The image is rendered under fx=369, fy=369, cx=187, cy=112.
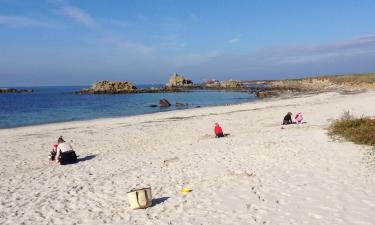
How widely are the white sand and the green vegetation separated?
538 mm

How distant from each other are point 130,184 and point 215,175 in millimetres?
2527

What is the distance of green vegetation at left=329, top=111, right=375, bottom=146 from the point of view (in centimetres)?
1430

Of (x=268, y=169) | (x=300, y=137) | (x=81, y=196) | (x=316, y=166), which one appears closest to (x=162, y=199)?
(x=81, y=196)

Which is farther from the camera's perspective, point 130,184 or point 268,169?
point 268,169

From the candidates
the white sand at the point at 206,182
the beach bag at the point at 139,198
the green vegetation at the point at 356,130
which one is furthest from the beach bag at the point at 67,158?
the green vegetation at the point at 356,130

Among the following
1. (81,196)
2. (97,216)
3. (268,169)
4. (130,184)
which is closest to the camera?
(97,216)

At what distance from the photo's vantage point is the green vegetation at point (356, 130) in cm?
1430

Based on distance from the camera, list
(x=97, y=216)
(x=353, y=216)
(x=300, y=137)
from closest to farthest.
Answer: (x=353, y=216), (x=97, y=216), (x=300, y=137)

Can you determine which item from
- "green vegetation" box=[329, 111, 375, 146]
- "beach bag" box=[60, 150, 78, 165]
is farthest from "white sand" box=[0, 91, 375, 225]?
"green vegetation" box=[329, 111, 375, 146]

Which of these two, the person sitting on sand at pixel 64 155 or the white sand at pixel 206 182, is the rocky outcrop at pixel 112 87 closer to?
the white sand at pixel 206 182

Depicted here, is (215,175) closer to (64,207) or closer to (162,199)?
(162,199)

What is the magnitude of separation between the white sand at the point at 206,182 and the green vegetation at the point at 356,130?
0.54 meters

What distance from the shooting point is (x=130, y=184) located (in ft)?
35.0

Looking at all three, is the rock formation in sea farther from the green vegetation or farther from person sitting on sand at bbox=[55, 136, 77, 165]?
person sitting on sand at bbox=[55, 136, 77, 165]
